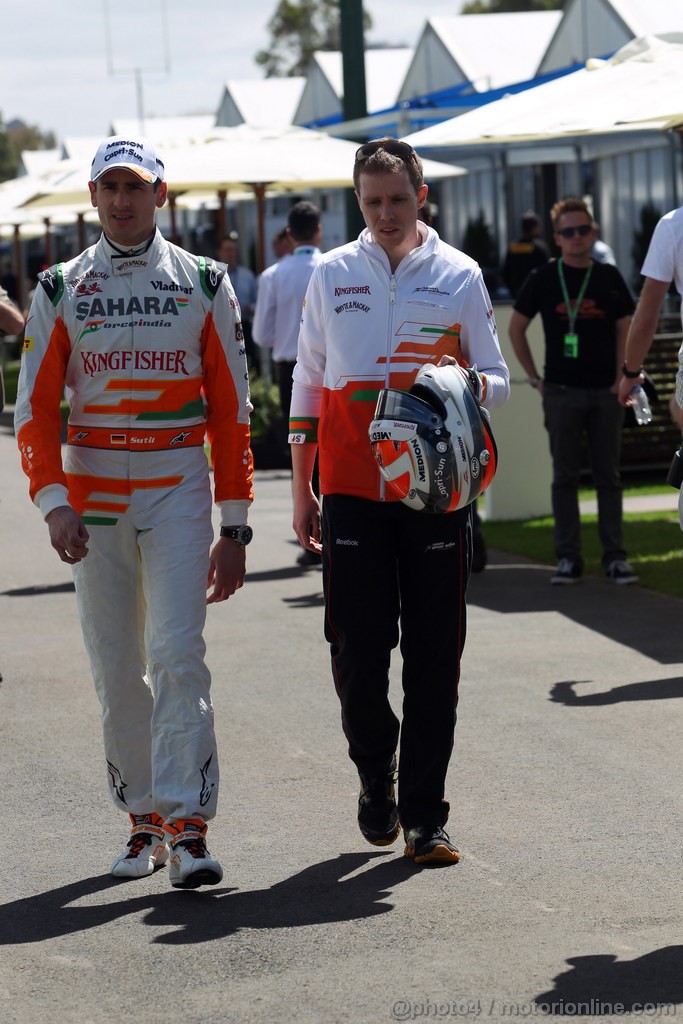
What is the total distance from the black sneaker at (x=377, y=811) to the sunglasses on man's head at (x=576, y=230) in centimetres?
561

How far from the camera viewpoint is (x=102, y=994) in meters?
4.27

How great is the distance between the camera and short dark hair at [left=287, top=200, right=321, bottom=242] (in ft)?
40.5

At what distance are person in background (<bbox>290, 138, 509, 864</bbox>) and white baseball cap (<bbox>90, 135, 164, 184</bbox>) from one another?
1.99 ft

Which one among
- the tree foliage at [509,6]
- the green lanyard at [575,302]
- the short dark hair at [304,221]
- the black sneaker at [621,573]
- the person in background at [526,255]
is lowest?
the black sneaker at [621,573]

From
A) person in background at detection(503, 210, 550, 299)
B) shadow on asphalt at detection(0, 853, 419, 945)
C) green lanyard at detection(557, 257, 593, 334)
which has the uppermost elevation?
person in background at detection(503, 210, 550, 299)

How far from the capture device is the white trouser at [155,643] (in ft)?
16.8

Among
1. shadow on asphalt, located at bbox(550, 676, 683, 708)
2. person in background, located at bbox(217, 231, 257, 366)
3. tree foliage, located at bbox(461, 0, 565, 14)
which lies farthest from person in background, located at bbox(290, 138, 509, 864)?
tree foliage, located at bbox(461, 0, 565, 14)

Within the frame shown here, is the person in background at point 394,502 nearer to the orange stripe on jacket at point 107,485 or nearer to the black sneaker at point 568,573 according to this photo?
the orange stripe on jacket at point 107,485

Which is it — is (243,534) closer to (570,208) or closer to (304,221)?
(570,208)

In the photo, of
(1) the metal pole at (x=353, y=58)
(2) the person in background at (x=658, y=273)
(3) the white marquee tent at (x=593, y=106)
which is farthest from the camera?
(1) the metal pole at (x=353, y=58)

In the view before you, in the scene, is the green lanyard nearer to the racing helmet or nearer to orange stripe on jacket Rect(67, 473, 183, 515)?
the racing helmet

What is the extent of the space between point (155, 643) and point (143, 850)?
66cm

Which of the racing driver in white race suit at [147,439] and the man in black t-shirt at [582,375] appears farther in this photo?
the man in black t-shirt at [582,375]

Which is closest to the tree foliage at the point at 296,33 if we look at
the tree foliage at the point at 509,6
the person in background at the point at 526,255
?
the tree foliage at the point at 509,6
